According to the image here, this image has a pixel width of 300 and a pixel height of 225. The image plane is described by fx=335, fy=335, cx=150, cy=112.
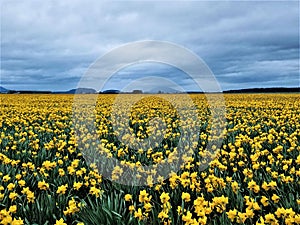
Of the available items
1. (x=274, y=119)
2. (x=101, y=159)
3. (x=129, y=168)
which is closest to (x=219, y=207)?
(x=129, y=168)

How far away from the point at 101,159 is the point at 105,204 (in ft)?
8.30

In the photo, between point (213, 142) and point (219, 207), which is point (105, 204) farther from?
point (213, 142)

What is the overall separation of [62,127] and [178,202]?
7.34 meters

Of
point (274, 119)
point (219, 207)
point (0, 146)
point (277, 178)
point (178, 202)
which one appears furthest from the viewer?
point (274, 119)

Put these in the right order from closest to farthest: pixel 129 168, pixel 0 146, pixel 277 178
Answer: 1. pixel 277 178
2. pixel 129 168
3. pixel 0 146

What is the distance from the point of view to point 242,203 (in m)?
3.80

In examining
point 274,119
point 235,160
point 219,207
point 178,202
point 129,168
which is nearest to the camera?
point 219,207

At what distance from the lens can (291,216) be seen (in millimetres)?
2949

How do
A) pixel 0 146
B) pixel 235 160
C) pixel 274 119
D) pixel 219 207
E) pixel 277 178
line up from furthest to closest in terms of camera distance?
pixel 274 119 < pixel 0 146 < pixel 235 160 < pixel 277 178 < pixel 219 207

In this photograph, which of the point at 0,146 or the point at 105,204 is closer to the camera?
the point at 105,204

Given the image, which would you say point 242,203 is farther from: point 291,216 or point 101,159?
point 101,159

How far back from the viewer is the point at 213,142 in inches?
310

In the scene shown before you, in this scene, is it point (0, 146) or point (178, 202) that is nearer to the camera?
point (178, 202)

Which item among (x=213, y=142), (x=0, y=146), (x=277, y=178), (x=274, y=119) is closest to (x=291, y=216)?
(x=277, y=178)
